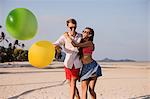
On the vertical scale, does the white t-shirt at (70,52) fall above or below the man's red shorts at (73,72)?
above

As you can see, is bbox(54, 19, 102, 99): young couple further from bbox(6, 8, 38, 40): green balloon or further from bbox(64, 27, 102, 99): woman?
bbox(6, 8, 38, 40): green balloon

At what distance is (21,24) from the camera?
3.92 m

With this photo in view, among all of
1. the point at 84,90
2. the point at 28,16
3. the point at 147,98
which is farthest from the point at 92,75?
the point at 147,98

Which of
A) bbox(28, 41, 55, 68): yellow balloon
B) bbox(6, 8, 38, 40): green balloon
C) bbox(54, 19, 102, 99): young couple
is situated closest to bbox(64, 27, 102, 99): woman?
bbox(54, 19, 102, 99): young couple

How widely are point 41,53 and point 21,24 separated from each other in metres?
0.41

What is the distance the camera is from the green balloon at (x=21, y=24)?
3918 millimetres

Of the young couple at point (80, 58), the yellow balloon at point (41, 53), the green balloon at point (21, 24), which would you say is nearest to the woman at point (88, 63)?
the young couple at point (80, 58)

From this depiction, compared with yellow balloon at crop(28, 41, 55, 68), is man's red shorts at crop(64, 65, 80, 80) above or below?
below

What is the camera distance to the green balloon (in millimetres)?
3918

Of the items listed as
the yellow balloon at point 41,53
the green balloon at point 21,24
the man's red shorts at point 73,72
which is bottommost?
the man's red shorts at point 73,72

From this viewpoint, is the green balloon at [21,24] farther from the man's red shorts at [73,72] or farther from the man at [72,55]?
the man's red shorts at [73,72]

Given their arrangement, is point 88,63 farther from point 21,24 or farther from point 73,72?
point 21,24

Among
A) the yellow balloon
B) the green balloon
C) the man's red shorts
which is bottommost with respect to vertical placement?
the man's red shorts

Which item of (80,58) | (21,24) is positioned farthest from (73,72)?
(21,24)
